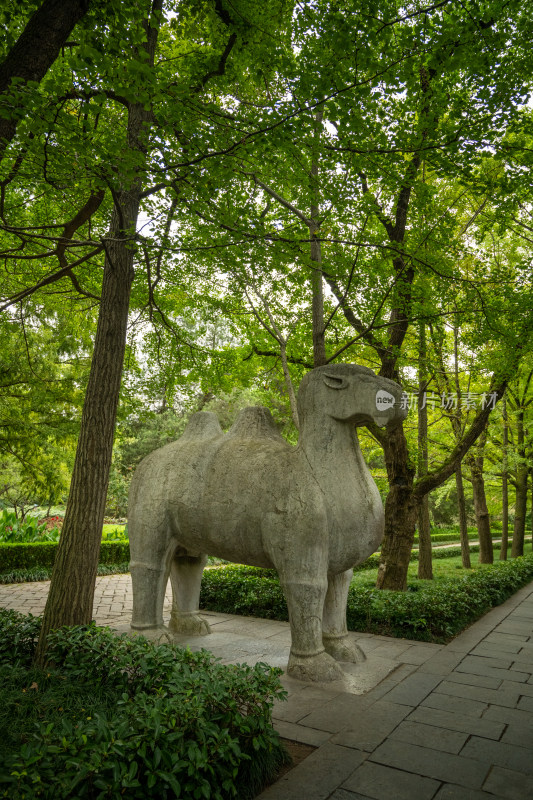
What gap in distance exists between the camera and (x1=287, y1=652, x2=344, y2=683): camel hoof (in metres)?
4.21

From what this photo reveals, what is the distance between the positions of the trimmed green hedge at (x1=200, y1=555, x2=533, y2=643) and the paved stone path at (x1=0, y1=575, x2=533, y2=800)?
0.27m

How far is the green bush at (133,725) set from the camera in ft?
7.47

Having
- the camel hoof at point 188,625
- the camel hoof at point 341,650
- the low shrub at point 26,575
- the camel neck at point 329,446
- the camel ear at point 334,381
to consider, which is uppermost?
the camel ear at point 334,381

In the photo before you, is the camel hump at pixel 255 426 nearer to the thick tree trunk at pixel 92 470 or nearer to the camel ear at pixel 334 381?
the camel ear at pixel 334 381

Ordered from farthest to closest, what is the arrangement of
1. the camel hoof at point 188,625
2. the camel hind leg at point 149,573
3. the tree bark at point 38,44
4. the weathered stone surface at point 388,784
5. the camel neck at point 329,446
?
the camel hoof at point 188,625 → the camel hind leg at point 149,573 → the camel neck at point 329,446 → the tree bark at point 38,44 → the weathered stone surface at point 388,784

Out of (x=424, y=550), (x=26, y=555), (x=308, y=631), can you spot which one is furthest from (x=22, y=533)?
(x=308, y=631)

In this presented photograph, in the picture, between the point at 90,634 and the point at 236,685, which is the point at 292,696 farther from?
the point at 90,634

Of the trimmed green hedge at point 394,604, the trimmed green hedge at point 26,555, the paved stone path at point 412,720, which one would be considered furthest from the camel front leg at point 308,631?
the trimmed green hedge at point 26,555

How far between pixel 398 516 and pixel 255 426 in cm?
442

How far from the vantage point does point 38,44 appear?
3713mm

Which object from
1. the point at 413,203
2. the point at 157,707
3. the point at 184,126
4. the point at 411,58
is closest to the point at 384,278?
the point at 413,203

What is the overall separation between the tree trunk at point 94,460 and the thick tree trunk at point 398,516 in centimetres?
509

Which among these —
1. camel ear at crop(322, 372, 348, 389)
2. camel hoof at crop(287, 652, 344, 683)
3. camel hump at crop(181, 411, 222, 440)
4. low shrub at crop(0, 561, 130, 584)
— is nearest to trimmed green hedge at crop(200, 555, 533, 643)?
camel hoof at crop(287, 652, 344, 683)

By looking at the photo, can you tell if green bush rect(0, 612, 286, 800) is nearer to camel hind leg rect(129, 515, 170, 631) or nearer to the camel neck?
camel hind leg rect(129, 515, 170, 631)
